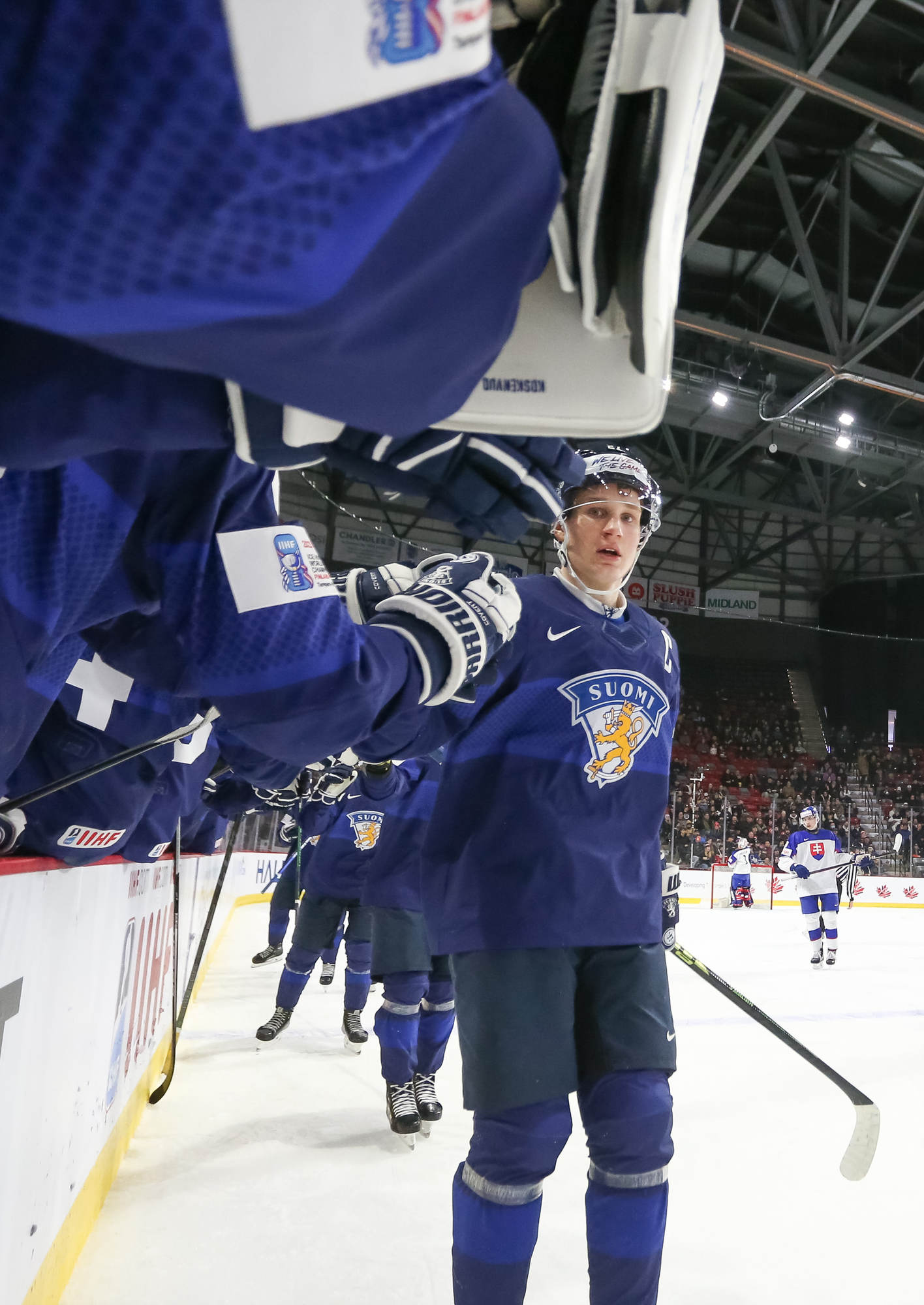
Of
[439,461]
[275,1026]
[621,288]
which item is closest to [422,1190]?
[275,1026]

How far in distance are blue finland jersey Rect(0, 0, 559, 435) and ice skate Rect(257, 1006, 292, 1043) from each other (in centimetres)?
381

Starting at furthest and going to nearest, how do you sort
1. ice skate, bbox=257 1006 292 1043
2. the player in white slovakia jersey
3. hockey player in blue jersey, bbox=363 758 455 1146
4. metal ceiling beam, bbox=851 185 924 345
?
metal ceiling beam, bbox=851 185 924 345 → the player in white slovakia jersey → ice skate, bbox=257 1006 292 1043 → hockey player in blue jersey, bbox=363 758 455 1146

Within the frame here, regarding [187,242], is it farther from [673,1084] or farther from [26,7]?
[673,1084]

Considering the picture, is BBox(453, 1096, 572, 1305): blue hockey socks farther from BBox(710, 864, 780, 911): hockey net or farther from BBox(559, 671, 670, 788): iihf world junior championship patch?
BBox(710, 864, 780, 911): hockey net

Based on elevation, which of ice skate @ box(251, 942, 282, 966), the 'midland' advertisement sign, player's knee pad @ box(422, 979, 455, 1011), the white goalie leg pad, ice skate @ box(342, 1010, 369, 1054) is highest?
the 'midland' advertisement sign

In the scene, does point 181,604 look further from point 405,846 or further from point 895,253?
point 895,253

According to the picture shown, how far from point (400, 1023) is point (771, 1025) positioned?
133 cm

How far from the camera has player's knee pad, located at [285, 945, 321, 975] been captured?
3.90m

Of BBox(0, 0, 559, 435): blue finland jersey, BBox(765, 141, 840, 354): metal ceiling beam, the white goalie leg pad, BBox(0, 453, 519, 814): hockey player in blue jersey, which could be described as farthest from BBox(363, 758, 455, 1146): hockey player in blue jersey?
BBox(765, 141, 840, 354): metal ceiling beam

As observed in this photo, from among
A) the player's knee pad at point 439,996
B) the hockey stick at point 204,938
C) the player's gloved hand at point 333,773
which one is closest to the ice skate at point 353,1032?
the hockey stick at point 204,938

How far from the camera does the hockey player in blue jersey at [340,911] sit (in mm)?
3826

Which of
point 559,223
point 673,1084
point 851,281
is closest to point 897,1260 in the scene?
point 673,1084

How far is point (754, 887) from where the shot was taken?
11586 mm

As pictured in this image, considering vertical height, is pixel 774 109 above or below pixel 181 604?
above
